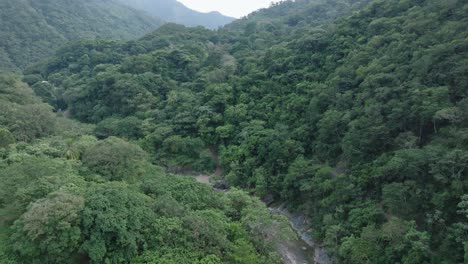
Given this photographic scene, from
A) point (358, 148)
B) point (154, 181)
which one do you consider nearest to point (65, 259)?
point (154, 181)

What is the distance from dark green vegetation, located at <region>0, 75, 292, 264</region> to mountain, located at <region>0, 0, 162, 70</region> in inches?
2035

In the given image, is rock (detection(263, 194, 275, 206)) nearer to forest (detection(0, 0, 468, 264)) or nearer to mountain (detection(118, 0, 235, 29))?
forest (detection(0, 0, 468, 264))

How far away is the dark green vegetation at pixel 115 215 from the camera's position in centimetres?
1612

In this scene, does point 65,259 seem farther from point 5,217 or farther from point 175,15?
point 175,15

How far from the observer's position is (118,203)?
1784 centimetres

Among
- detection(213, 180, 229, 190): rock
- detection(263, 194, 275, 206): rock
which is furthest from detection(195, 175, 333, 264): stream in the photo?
detection(213, 180, 229, 190): rock

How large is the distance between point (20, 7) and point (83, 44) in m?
26.5

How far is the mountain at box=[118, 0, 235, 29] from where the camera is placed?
170125mm

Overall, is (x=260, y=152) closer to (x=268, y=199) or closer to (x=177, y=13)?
(x=268, y=199)

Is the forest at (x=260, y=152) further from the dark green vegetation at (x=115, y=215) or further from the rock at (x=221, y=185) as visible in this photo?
the rock at (x=221, y=185)

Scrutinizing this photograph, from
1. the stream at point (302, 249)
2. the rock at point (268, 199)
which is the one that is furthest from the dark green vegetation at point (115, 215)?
the rock at point (268, 199)

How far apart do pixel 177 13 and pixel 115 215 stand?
173m

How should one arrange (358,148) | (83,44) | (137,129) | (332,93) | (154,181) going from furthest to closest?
1. (83,44)
2. (137,129)
3. (332,93)
4. (358,148)
5. (154,181)

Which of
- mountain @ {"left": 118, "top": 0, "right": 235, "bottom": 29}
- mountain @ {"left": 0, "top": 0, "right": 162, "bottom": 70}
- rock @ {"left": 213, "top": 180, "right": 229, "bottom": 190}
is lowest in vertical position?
mountain @ {"left": 118, "top": 0, "right": 235, "bottom": 29}
